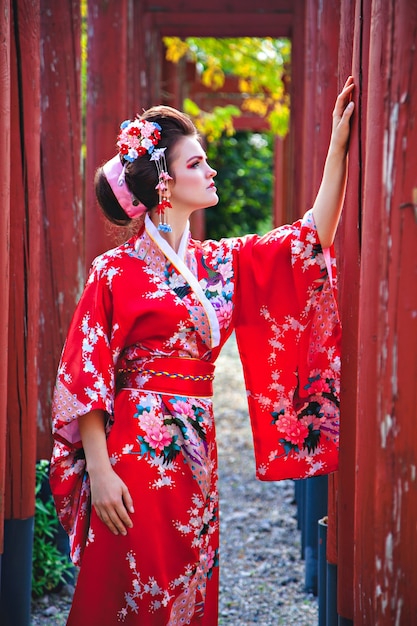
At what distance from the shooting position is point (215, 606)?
2.72 m

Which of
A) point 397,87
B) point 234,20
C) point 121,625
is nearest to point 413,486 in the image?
point 397,87

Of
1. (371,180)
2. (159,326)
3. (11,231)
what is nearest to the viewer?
(371,180)

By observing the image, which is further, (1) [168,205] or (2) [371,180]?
(1) [168,205]

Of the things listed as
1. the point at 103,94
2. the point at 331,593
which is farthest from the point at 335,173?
the point at 103,94

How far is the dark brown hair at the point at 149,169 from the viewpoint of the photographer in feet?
8.65

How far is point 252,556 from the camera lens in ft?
15.1

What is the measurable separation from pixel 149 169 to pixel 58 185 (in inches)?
58.1

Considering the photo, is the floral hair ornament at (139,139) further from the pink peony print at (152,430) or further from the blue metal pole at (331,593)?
the blue metal pole at (331,593)

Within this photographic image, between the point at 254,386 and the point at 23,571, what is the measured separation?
3.70 ft

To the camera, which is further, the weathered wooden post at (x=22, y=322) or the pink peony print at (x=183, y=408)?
the weathered wooden post at (x=22, y=322)

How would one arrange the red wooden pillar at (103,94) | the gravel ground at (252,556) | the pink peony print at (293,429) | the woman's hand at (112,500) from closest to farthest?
the woman's hand at (112,500) < the pink peony print at (293,429) < the gravel ground at (252,556) < the red wooden pillar at (103,94)

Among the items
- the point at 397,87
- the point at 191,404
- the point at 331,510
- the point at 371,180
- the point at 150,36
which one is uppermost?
the point at 150,36

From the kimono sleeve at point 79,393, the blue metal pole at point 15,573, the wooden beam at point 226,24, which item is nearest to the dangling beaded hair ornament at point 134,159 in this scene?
the kimono sleeve at point 79,393

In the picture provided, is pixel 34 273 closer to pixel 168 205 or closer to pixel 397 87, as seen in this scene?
pixel 168 205
